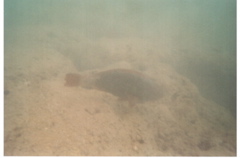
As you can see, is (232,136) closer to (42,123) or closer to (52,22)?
(42,123)

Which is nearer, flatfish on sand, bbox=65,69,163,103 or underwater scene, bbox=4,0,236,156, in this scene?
underwater scene, bbox=4,0,236,156

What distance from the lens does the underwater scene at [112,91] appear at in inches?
106

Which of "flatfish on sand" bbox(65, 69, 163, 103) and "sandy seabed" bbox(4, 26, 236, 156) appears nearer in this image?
"sandy seabed" bbox(4, 26, 236, 156)

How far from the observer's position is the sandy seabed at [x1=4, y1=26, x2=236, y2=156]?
2.59 m

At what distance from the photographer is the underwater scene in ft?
8.84

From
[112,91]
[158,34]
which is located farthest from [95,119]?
[158,34]

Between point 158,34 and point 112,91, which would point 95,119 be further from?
point 158,34

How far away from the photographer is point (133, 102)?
11.4 ft

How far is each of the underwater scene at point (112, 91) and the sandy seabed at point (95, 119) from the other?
0.01 metres

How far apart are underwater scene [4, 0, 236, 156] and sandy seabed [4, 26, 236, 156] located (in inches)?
0.5

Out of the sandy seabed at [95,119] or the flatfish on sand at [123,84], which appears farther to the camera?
the flatfish on sand at [123,84]

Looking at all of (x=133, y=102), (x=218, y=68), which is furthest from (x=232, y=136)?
(x=218, y=68)

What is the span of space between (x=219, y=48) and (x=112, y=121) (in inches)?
210

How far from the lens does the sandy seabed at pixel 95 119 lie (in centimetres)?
259
